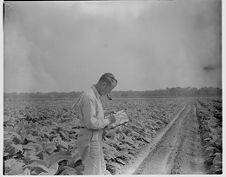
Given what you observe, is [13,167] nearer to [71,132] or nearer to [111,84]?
[71,132]

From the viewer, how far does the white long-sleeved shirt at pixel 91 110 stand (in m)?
3.24

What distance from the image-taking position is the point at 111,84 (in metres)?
3.33

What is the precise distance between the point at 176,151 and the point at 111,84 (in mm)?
823

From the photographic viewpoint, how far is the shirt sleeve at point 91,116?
3234mm

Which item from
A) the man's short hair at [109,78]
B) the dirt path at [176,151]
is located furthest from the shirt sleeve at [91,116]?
the dirt path at [176,151]

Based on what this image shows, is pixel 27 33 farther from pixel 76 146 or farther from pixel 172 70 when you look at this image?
pixel 172 70

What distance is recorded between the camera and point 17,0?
3.33 meters

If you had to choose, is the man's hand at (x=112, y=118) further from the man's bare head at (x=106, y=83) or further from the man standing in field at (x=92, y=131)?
the man's bare head at (x=106, y=83)

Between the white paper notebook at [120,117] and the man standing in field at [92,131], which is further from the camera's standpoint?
the white paper notebook at [120,117]

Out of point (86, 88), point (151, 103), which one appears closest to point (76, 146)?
point (86, 88)

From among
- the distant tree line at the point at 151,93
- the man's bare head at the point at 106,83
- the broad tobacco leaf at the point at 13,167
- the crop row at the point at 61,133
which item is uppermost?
the man's bare head at the point at 106,83

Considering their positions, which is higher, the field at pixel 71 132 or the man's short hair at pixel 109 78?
the man's short hair at pixel 109 78

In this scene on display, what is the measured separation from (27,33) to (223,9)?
1.72 metres

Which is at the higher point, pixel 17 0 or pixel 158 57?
pixel 17 0
